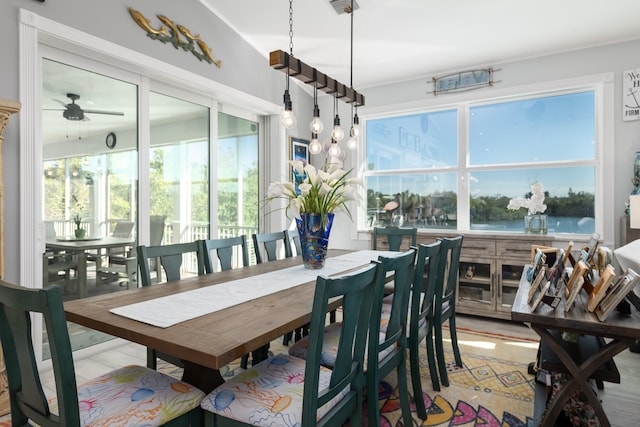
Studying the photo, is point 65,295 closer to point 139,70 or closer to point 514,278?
point 139,70

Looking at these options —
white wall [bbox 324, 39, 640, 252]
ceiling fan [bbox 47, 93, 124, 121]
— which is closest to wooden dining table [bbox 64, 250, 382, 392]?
ceiling fan [bbox 47, 93, 124, 121]

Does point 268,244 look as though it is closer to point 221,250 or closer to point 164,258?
point 221,250

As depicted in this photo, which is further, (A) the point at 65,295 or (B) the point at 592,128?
(B) the point at 592,128

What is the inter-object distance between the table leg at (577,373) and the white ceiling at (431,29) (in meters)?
2.70

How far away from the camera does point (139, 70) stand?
3.10 metres

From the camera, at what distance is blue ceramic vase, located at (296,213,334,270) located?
2.34 meters

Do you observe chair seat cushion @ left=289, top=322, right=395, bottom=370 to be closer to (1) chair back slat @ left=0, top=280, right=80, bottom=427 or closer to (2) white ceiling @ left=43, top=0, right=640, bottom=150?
(1) chair back slat @ left=0, top=280, right=80, bottom=427

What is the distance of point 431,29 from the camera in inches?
138

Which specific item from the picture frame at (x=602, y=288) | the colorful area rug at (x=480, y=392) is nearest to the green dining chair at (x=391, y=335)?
the colorful area rug at (x=480, y=392)

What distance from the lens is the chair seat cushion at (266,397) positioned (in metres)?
1.24

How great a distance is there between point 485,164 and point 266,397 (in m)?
3.84

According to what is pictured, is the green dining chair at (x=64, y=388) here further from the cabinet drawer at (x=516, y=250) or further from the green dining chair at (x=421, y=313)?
the cabinet drawer at (x=516, y=250)

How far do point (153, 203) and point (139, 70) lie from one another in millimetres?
1128

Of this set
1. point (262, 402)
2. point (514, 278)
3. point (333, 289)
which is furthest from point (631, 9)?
point (262, 402)
